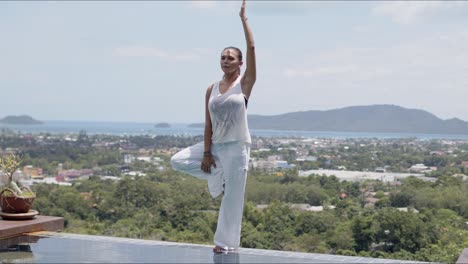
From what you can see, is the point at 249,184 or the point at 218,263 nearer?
the point at 218,263

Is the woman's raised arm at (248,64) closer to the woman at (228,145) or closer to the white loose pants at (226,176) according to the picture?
the woman at (228,145)


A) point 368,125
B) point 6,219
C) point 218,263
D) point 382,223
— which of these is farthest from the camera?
point 368,125

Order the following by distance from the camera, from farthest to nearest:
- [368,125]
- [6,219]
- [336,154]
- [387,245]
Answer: [368,125], [336,154], [387,245], [6,219]

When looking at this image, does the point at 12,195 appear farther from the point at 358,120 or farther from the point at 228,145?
the point at 358,120

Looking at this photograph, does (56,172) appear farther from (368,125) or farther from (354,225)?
(354,225)

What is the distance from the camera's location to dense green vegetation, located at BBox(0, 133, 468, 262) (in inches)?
631

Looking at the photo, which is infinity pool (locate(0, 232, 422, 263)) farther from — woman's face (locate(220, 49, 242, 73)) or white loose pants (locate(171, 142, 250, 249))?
woman's face (locate(220, 49, 242, 73))

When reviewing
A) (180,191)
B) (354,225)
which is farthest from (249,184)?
(354,225)

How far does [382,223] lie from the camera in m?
16.3

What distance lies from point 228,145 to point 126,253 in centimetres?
111

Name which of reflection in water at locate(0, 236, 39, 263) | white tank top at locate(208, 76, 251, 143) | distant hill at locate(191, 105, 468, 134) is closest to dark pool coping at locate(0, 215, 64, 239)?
reflection in water at locate(0, 236, 39, 263)

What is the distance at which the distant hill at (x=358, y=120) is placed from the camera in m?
32.9

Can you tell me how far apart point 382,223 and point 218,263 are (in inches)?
502

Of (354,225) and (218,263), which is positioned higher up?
(218,263)
